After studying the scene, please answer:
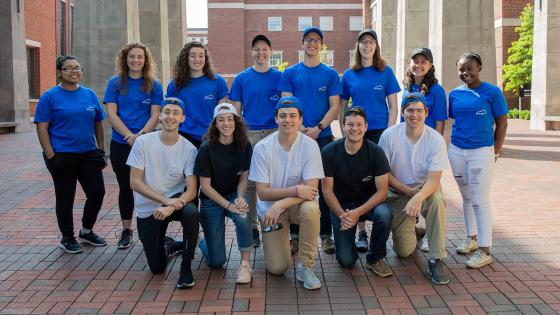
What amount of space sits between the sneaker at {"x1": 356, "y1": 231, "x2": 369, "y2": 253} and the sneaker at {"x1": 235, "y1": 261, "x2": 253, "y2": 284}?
4.25 ft

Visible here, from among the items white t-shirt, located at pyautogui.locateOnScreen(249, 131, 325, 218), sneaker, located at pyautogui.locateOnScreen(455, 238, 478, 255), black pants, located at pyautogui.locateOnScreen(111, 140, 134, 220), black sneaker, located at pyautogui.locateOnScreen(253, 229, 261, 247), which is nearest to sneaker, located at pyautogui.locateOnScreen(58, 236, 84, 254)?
black pants, located at pyautogui.locateOnScreen(111, 140, 134, 220)

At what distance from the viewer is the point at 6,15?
874 inches

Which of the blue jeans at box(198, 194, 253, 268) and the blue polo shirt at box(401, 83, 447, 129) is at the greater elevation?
the blue polo shirt at box(401, 83, 447, 129)

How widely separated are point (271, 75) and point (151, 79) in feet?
3.99

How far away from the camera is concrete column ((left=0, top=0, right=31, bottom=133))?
22047 millimetres

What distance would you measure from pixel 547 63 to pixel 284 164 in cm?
1876

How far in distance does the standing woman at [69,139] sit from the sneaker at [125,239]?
0.85 ft

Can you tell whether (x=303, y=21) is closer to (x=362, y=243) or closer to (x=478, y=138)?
(x=362, y=243)

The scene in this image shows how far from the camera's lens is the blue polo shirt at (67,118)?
19.5 feet

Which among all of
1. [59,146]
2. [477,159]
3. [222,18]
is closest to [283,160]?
[477,159]

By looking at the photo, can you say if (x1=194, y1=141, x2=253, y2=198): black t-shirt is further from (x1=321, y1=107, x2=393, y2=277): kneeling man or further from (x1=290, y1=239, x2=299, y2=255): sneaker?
(x1=290, y1=239, x2=299, y2=255): sneaker

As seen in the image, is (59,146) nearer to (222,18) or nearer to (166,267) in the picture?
(166,267)

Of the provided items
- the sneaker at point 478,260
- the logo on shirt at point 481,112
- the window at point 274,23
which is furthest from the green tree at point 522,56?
the window at point 274,23

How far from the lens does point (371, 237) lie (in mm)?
5441
